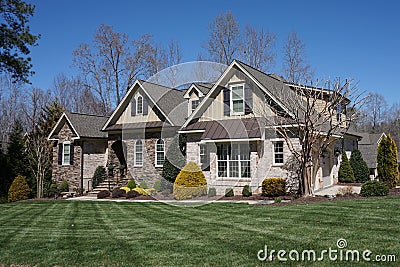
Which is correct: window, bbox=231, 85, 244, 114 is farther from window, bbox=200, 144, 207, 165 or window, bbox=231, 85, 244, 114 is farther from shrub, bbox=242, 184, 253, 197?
shrub, bbox=242, 184, 253, 197

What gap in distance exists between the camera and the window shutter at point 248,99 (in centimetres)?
1962

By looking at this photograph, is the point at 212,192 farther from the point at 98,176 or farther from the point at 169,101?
the point at 98,176

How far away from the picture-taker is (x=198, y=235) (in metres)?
8.66

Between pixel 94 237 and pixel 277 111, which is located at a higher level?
pixel 277 111

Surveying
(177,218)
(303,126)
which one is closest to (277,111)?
(303,126)

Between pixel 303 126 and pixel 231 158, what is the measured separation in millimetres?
4766

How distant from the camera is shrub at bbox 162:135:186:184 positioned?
2201 cm

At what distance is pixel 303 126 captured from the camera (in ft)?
53.9

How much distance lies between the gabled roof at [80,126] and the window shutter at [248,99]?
41.4 ft

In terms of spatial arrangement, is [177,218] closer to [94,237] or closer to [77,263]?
[94,237]

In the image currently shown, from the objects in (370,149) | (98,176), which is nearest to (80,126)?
(98,176)

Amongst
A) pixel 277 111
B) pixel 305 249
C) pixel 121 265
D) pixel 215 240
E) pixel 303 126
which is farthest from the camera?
pixel 277 111

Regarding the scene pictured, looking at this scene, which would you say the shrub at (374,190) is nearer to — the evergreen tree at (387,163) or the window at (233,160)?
the window at (233,160)

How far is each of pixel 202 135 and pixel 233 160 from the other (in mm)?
2318
